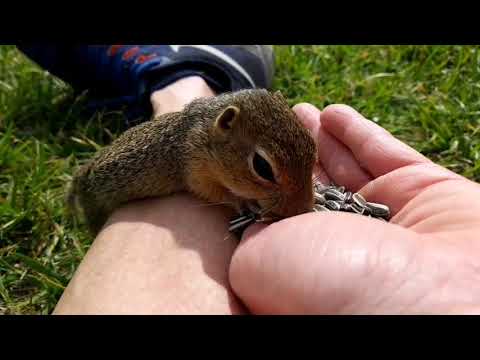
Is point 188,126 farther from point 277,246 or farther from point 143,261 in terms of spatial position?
point 277,246

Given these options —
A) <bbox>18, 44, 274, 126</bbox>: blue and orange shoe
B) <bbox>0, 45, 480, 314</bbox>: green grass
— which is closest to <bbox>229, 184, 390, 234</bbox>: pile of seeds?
<bbox>0, 45, 480, 314</bbox>: green grass

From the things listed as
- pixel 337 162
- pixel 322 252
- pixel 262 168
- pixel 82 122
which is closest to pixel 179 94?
pixel 82 122

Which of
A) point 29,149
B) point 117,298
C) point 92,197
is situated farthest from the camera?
point 29,149

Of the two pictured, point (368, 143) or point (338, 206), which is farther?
point (368, 143)

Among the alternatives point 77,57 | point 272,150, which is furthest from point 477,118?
point 77,57

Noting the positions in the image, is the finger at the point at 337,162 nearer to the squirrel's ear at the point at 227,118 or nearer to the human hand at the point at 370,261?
the human hand at the point at 370,261

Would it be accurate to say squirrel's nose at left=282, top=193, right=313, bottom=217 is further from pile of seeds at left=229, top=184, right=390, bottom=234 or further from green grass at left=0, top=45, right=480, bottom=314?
→ green grass at left=0, top=45, right=480, bottom=314

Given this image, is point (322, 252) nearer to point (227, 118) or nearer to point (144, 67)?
point (227, 118)
